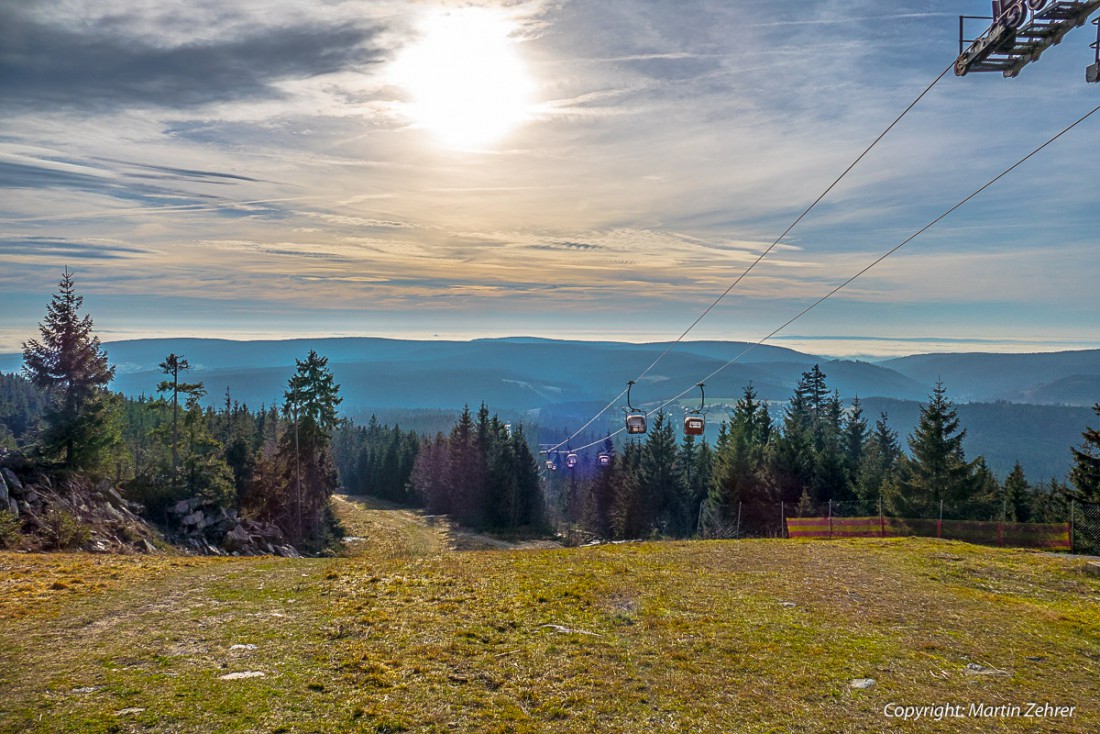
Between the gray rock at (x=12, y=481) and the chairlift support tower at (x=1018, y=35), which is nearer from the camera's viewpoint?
the chairlift support tower at (x=1018, y=35)

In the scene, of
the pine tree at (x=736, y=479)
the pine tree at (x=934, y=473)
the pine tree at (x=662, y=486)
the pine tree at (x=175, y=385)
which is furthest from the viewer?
the pine tree at (x=662, y=486)

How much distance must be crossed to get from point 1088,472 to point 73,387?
52.6 m

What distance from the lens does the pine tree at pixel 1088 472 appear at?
33.2m

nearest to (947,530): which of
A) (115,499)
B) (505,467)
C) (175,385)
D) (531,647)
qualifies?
(531,647)

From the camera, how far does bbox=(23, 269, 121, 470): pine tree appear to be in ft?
Answer: 93.0

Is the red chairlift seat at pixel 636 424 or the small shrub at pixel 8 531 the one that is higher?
the red chairlift seat at pixel 636 424

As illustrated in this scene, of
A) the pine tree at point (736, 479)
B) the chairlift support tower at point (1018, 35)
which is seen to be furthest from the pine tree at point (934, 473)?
the chairlift support tower at point (1018, 35)

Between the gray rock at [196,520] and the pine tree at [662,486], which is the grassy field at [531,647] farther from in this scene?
the pine tree at [662,486]

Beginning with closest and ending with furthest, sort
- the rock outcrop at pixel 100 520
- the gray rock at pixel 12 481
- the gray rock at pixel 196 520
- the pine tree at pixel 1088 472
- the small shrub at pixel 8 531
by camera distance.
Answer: the small shrub at pixel 8 531 < the rock outcrop at pixel 100 520 < the gray rock at pixel 12 481 < the pine tree at pixel 1088 472 < the gray rock at pixel 196 520

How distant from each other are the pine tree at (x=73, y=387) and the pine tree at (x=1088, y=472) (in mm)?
48112

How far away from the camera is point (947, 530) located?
102 feet

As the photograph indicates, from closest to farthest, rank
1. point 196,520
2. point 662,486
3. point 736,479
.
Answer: point 196,520
point 736,479
point 662,486

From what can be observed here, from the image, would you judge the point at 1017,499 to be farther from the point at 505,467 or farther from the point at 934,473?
the point at 505,467

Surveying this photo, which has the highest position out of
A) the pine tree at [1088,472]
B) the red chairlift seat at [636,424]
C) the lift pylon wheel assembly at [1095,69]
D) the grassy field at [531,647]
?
the lift pylon wheel assembly at [1095,69]
